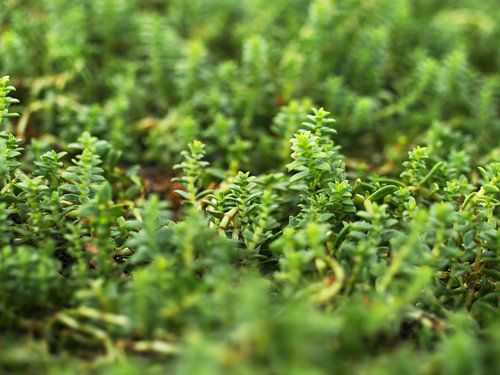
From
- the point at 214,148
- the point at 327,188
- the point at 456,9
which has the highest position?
the point at 456,9

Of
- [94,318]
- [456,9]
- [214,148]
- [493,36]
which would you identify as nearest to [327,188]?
[214,148]

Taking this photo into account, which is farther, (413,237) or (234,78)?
(234,78)

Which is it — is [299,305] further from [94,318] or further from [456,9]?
[456,9]

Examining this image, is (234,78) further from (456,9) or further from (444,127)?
(456,9)

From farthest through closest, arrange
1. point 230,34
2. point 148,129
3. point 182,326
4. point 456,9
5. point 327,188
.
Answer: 1. point 456,9
2. point 230,34
3. point 148,129
4. point 327,188
5. point 182,326

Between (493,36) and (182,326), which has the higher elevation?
(493,36)

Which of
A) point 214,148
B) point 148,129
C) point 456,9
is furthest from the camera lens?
point 456,9

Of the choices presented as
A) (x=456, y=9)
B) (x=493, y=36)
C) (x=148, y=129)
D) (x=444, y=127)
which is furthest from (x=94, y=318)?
(x=456, y=9)
